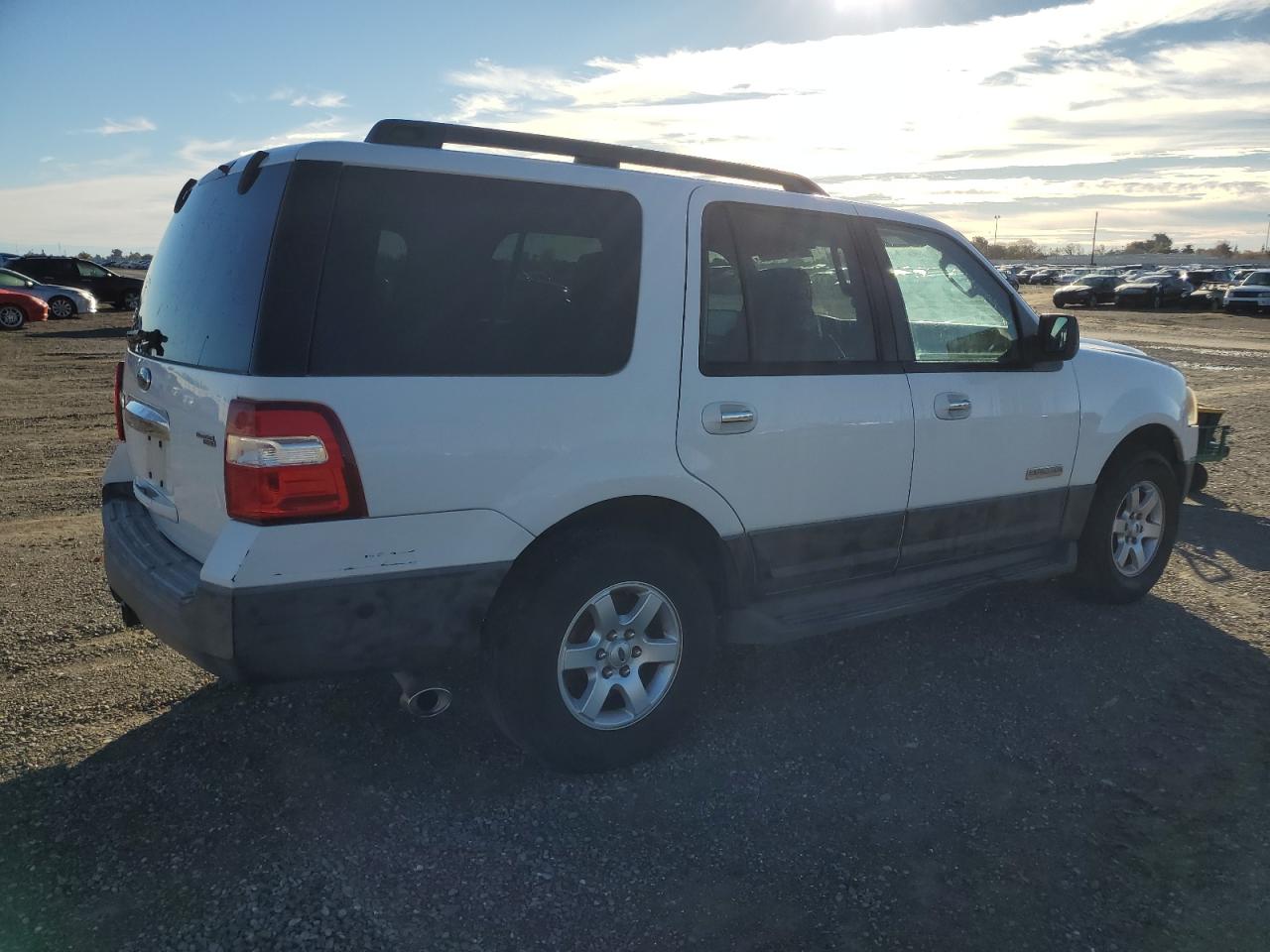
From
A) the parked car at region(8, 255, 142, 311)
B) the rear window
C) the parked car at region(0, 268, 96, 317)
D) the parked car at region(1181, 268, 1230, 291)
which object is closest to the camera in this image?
the rear window

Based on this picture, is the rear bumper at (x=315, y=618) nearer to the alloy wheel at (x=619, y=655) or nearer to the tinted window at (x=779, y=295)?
the alloy wheel at (x=619, y=655)

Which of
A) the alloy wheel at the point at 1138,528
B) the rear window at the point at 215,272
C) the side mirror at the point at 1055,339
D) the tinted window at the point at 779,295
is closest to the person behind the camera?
the rear window at the point at 215,272

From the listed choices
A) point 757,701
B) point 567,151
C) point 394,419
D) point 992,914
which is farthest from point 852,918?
point 567,151

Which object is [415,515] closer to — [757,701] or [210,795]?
[210,795]

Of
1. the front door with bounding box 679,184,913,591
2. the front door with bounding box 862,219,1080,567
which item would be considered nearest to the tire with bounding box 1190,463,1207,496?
the front door with bounding box 862,219,1080,567

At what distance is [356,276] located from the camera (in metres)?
2.72

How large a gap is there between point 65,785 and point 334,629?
1.27 m

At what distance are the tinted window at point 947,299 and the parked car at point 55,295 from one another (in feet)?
80.3

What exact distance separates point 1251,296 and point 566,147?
39.2m

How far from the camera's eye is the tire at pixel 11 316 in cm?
2212

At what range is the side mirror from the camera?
171 inches

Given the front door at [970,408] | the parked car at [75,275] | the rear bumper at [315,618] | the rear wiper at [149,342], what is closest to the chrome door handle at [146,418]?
the rear wiper at [149,342]

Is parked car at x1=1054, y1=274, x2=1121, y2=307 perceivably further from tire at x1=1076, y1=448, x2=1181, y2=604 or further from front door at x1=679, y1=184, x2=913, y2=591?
front door at x1=679, y1=184, x2=913, y2=591

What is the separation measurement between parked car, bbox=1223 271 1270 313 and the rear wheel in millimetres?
38380
